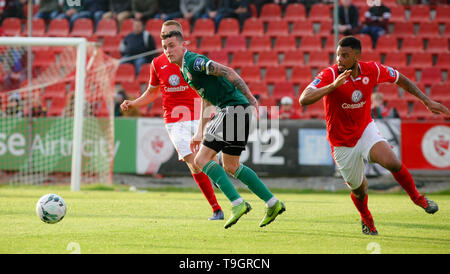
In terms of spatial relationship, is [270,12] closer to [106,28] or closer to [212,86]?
[106,28]

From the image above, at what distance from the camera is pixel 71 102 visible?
15852 mm

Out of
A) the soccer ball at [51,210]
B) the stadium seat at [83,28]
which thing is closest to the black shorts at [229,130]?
the soccer ball at [51,210]

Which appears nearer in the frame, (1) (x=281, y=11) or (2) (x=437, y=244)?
(2) (x=437, y=244)

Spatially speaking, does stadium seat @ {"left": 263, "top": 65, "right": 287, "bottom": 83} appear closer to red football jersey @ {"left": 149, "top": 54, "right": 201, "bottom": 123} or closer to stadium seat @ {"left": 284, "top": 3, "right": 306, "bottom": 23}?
stadium seat @ {"left": 284, "top": 3, "right": 306, "bottom": 23}

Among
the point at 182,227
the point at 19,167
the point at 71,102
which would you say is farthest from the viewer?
the point at 71,102

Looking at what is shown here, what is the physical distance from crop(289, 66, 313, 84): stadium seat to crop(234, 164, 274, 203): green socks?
37.5 ft

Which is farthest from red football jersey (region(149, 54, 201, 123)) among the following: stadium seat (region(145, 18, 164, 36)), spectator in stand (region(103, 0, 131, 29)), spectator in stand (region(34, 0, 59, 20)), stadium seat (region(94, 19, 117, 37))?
A: spectator in stand (region(34, 0, 59, 20))

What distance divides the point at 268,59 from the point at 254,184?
1223 centimetres

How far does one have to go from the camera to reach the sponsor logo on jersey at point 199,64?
6.90 meters

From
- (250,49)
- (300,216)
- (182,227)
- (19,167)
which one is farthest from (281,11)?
(182,227)

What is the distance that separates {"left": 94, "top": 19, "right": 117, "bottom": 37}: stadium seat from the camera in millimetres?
20359

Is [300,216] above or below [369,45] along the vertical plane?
below
